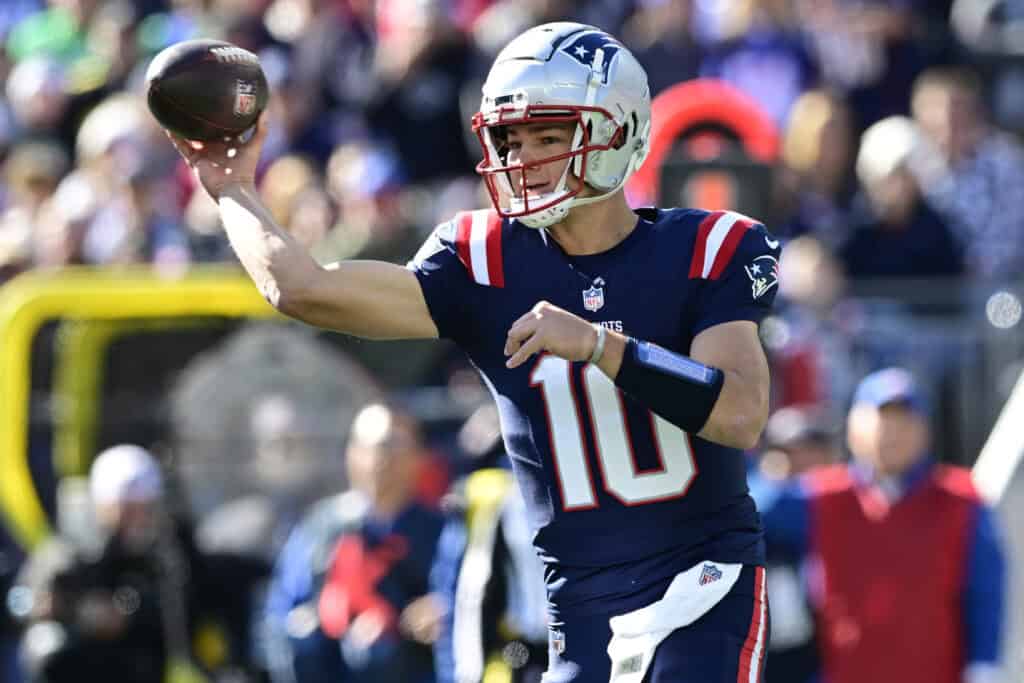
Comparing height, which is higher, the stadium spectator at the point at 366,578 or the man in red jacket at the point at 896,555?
the man in red jacket at the point at 896,555

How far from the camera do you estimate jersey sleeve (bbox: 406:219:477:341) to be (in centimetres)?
494

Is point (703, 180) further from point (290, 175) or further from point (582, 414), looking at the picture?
point (582, 414)

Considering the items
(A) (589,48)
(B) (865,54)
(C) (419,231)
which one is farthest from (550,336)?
(B) (865,54)

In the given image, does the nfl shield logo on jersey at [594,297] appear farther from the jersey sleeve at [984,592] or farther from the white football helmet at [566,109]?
the jersey sleeve at [984,592]

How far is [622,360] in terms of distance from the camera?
173 inches

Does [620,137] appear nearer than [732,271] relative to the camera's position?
No

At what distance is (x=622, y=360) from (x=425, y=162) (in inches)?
262

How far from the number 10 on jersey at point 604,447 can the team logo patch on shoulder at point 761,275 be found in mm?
342

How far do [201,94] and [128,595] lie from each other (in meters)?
4.37

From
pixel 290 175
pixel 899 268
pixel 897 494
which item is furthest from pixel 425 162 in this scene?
pixel 897 494

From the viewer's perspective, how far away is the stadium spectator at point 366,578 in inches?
334

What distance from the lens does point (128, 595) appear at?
29.5ft

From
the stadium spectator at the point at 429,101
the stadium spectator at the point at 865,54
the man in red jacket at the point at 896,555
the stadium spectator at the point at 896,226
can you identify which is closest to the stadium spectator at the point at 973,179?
the stadium spectator at the point at 896,226

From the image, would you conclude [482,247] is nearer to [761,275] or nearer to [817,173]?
[761,275]
